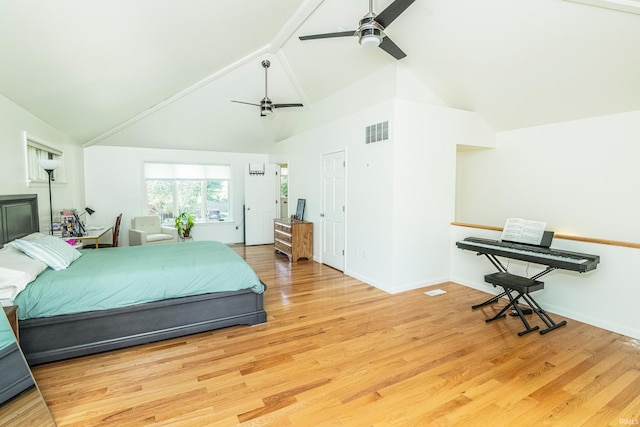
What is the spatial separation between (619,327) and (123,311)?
4593mm

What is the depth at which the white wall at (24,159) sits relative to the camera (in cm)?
318

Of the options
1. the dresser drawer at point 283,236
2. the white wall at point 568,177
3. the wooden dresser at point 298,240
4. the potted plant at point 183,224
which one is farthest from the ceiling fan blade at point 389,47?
the potted plant at point 183,224

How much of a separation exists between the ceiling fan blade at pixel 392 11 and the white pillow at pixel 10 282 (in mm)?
3333

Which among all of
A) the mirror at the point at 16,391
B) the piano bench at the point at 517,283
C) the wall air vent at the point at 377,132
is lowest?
the mirror at the point at 16,391

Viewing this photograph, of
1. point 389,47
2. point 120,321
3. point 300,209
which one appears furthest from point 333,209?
point 120,321

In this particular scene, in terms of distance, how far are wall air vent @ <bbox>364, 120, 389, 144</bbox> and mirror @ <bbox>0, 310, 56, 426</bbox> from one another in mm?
3920

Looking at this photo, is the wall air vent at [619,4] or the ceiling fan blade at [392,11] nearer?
the ceiling fan blade at [392,11]

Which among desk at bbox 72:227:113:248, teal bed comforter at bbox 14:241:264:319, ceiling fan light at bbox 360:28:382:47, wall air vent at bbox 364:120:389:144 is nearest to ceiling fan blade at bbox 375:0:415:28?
ceiling fan light at bbox 360:28:382:47

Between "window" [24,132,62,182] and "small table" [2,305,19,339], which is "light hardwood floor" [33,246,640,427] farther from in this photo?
"window" [24,132,62,182]

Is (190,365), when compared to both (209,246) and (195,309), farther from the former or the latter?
(209,246)

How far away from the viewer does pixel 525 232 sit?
3.55m

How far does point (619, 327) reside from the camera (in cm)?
299

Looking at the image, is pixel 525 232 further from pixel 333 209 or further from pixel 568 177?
pixel 333 209

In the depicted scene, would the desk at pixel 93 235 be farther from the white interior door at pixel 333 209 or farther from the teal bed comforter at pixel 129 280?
the white interior door at pixel 333 209
